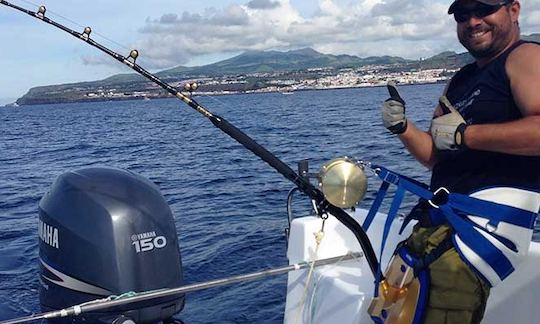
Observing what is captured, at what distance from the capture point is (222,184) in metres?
14.3

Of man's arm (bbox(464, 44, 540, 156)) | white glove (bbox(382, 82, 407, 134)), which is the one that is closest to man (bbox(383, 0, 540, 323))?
man's arm (bbox(464, 44, 540, 156))

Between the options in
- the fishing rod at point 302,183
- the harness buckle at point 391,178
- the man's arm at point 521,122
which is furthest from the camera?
the fishing rod at point 302,183

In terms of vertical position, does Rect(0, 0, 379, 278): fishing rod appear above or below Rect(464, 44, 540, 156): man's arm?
below

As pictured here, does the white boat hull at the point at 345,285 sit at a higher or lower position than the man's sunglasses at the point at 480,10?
lower

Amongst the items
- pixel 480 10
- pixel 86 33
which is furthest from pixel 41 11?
pixel 480 10

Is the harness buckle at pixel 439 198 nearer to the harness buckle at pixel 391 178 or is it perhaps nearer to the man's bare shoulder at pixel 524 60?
the harness buckle at pixel 391 178

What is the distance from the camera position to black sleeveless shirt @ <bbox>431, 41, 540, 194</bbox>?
101 inches

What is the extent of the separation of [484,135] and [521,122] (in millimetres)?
148

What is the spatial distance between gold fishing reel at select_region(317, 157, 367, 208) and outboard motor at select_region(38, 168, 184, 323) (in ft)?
4.08

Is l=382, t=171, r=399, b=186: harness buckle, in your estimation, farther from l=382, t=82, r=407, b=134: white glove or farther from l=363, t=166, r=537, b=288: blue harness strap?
l=363, t=166, r=537, b=288: blue harness strap

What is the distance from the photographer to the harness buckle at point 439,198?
2639 millimetres

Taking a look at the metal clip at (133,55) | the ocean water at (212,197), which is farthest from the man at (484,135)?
the ocean water at (212,197)

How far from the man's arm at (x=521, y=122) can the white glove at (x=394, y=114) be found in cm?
43

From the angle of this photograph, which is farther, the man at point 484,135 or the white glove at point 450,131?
the white glove at point 450,131
